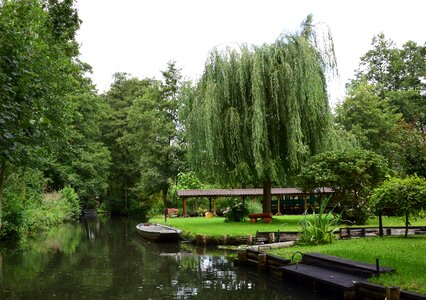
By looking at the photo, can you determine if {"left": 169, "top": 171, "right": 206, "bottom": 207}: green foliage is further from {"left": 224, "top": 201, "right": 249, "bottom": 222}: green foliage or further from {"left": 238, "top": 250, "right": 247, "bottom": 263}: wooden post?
{"left": 238, "top": 250, "right": 247, "bottom": 263}: wooden post

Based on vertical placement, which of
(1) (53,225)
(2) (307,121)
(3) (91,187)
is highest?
(2) (307,121)

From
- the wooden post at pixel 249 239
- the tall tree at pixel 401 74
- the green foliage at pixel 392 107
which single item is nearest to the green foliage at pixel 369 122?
the green foliage at pixel 392 107

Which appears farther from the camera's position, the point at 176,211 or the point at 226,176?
the point at 176,211

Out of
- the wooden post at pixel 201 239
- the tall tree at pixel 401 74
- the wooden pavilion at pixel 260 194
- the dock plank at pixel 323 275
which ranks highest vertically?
the tall tree at pixel 401 74

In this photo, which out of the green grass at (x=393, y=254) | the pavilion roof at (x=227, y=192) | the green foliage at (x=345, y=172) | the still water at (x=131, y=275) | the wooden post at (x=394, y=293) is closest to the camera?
the wooden post at (x=394, y=293)

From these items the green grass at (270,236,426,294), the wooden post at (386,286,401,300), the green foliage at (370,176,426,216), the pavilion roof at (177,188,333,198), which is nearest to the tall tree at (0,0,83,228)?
the wooden post at (386,286,401,300)

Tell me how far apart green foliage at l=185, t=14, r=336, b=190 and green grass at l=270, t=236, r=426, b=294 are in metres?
6.52

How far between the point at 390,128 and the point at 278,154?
19045 millimetres

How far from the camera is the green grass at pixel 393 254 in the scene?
27.2ft

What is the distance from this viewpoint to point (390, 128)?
116 ft

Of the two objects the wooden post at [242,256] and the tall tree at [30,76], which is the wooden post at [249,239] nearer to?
the wooden post at [242,256]

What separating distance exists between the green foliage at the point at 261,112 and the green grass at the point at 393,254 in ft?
21.4

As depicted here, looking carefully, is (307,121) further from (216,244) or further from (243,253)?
(243,253)

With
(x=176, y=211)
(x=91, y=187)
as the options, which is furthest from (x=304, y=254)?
(x=91, y=187)
